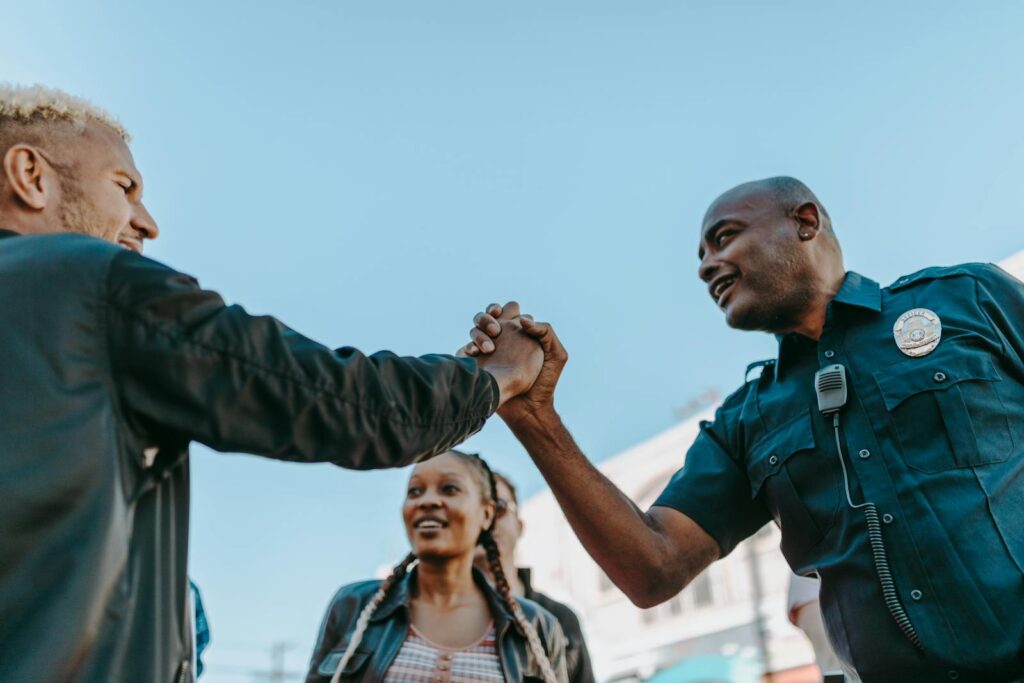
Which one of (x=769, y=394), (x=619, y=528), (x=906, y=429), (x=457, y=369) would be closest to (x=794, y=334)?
(x=769, y=394)

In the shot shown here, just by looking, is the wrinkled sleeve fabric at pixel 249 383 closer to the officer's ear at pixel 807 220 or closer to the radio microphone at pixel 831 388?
the radio microphone at pixel 831 388

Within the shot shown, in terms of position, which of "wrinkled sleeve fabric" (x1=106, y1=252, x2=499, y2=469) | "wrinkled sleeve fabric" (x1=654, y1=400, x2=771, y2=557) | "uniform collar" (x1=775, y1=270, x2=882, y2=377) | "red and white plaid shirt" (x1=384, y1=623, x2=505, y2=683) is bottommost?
"red and white plaid shirt" (x1=384, y1=623, x2=505, y2=683)

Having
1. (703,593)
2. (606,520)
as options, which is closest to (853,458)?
(606,520)

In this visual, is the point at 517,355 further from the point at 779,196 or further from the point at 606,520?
the point at 779,196

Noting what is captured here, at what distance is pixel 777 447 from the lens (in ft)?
10.9

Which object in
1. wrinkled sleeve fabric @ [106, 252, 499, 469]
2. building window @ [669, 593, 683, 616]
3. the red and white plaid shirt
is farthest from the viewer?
building window @ [669, 593, 683, 616]

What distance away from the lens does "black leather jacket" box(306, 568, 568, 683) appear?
14.1 ft

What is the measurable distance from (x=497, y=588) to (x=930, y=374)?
2376mm

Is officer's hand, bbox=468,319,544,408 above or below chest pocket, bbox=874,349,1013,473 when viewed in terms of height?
above

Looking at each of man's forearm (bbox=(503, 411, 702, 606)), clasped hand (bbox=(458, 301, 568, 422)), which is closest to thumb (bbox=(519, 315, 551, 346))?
clasped hand (bbox=(458, 301, 568, 422))

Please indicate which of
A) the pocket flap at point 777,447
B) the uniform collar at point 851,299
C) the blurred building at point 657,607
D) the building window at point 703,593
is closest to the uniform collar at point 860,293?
the uniform collar at point 851,299

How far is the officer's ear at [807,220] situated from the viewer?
3.85 meters

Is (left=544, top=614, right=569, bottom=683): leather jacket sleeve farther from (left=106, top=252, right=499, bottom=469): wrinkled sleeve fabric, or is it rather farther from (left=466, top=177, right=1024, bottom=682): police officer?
(left=106, top=252, right=499, bottom=469): wrinkled sleeve fabric

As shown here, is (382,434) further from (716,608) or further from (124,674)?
(716,608)
